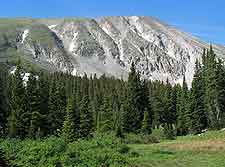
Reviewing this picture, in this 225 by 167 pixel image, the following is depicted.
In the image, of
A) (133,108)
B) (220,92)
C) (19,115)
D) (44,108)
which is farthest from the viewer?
(220,92)

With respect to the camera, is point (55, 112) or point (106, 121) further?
point (106, 121)

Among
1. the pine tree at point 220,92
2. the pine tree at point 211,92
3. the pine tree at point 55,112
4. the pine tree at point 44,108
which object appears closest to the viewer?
the pine tree at point 44,108

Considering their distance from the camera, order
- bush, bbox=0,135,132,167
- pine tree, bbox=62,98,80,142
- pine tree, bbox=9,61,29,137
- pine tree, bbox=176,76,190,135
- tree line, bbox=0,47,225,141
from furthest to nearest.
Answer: pine tree, bbox=176,76,190,135
tree line, bbox=0,47,225,141
pine tree, bbox=9,61,29,137
pine tree, bbox=62,98,80,142
bush, bbox=0,135,132,167

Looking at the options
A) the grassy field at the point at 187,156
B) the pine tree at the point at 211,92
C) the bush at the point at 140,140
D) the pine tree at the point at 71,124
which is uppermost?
the pine tree at the point at 211,92

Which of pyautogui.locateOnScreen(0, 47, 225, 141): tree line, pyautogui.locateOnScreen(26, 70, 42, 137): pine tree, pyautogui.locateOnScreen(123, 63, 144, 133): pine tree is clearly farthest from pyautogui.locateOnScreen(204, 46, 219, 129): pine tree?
pyautogui.locateOnScreen(26, 70, 42, 137): pine tree

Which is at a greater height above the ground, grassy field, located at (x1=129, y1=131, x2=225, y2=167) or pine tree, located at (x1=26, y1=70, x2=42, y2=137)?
pine tree, located at (x1=26, y1=70, x2=42, y2=137)

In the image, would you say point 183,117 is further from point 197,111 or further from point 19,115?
point 19,115

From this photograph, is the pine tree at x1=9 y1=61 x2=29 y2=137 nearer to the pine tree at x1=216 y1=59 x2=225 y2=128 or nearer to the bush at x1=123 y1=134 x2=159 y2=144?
the bush at x1=123 y1=134 x2=159 y2=144

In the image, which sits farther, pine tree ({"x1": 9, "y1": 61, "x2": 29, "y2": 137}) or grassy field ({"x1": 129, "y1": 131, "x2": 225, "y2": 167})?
pine tree ({"x1": 9, "y1": 61, "x2": 29, "y2": 137})

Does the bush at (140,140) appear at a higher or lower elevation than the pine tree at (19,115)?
lower

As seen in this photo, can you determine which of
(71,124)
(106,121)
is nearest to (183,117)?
(106,121)

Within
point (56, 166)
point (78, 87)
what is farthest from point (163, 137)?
point (78, 87)

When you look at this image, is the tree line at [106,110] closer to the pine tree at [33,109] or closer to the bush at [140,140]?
the pine tree at [33,109]

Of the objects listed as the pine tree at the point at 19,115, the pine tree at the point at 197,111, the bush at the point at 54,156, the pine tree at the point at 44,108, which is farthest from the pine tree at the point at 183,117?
the bush at the point at 54,156
